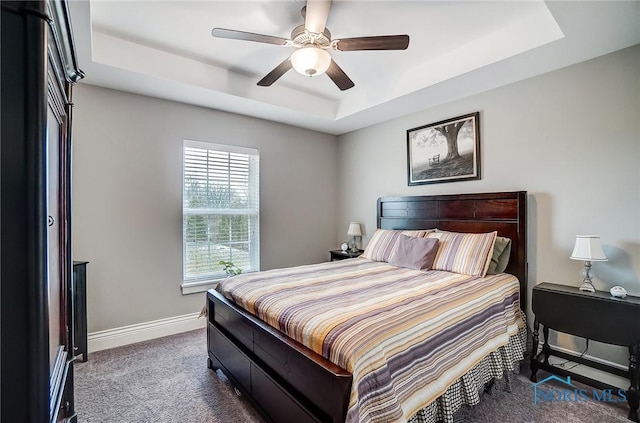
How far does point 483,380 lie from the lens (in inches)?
79.1

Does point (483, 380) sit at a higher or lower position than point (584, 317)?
lower

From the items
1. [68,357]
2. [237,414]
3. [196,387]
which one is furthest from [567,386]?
[68,357]

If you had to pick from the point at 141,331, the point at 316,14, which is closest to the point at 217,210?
the point at 141,331

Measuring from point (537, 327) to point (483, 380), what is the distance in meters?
0.82

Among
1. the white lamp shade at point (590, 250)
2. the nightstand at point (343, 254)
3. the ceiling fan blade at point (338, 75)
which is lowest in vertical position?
the nightstand at point (343, 254)

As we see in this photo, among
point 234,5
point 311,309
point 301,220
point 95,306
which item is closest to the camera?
point 311,309

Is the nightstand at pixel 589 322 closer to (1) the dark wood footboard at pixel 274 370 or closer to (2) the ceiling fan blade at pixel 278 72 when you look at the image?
(1) the dark wood footboard at pixel 274 370

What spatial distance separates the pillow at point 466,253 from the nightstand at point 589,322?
0.44m

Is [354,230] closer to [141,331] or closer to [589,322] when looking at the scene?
[589,322]

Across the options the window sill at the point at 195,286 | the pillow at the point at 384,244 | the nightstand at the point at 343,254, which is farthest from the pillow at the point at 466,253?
the window sill at the point at 195,286

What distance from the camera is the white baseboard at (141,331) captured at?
2.92 metres

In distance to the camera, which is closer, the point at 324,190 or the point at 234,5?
the point at 234,5

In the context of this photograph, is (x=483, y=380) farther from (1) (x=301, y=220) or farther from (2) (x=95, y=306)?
(2) (x=95, y=306)

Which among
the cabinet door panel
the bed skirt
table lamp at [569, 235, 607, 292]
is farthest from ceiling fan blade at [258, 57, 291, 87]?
table lamp at [569, 235, 607, 292]
